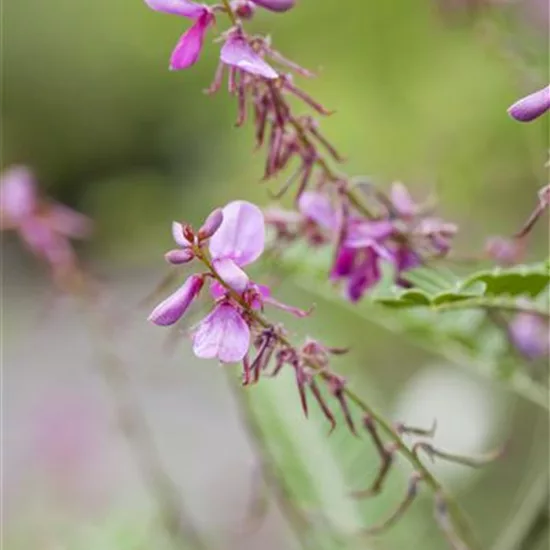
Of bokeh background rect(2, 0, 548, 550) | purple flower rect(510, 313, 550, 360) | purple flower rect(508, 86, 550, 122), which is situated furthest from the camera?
bokeh background rect(2, 0, 548, 550)

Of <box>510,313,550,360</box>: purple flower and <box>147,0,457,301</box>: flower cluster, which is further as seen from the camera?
<box>510,313,550,360</box>: purple flower

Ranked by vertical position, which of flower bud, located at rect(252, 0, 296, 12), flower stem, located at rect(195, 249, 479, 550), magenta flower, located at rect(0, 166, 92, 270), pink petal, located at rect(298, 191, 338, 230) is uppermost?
magenta flower, located at rect(0, 166, 92, 270)

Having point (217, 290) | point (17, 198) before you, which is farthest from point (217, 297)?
point (17, 198)

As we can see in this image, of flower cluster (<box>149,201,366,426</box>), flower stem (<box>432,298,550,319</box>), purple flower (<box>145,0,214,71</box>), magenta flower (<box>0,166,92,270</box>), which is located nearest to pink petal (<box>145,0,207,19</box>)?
purple flower (<box>145,0,214,71</box>)

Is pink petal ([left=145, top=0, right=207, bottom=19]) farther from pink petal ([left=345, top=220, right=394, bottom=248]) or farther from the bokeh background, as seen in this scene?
the bokeh background

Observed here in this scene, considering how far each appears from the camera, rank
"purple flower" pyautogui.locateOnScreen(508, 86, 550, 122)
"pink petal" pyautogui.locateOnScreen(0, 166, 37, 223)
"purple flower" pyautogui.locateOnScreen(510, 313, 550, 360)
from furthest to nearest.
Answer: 1. "pink petal" pyautogui.locateOnScreen(0, 166, 37, 223)
2. "purple flower" pyautogui.locateOnScreen(510, 313, 550, 360)
3. "purple flower" pyautogui.locateOnScreen(508, 86, 550, 122)

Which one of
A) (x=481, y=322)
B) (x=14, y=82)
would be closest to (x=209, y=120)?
(x=14, y=82)

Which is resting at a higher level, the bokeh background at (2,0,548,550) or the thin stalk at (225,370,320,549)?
the bokeh background at (2,0,548,550)
